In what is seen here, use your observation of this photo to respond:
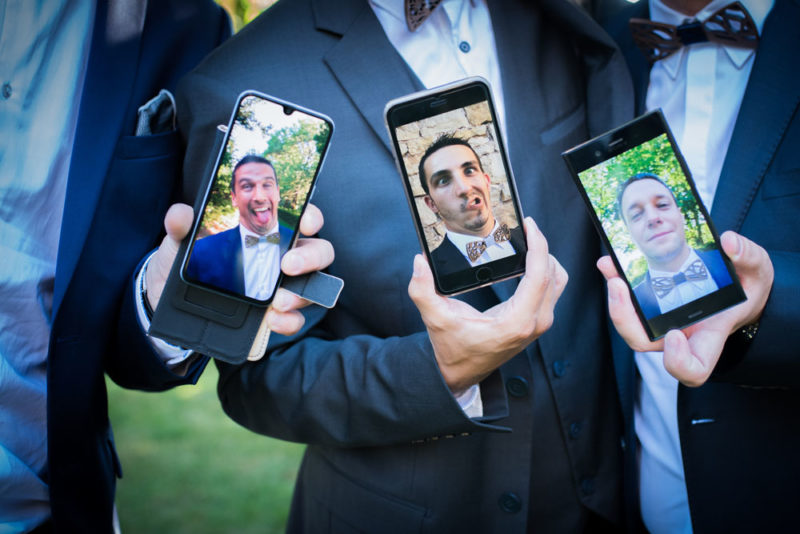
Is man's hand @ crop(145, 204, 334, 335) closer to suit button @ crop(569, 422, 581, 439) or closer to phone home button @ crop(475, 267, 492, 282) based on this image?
phone home button @ crop(475, 267, 492, 282)

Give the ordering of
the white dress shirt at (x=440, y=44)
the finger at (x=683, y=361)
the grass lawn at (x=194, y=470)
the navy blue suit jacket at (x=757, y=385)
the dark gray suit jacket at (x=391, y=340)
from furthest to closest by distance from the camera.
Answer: the grass lawn at (x=194, y=470), the white dress shirt at (x=440, y=44), the dark gray suit jacket at (x=391, y=340), the navy blue suit jacket at (x=757, y=385), the finger at (x=683, y=361)

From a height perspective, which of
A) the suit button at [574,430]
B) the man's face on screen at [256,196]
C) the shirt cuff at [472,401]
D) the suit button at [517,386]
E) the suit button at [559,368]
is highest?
the man's face on screen at [256,196]

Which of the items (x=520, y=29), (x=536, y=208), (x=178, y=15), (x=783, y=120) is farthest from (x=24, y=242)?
(x=783, y=120)

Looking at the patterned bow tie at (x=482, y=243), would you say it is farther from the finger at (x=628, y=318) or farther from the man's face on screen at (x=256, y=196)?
the man's face on screen at (x=256, y=196)

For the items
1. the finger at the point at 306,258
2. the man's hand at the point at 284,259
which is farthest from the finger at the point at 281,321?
the finger at the point at 306,258

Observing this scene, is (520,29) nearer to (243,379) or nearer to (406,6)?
(406,6)

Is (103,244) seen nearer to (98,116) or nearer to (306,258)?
(98,116)

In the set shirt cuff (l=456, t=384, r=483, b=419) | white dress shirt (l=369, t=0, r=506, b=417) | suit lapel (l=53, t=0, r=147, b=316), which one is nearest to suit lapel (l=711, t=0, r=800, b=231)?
white dress shirt (l=369, t=0, r=506, b=417)

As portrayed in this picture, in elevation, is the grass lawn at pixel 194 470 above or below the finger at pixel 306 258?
below

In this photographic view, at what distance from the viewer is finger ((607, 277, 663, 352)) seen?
1458 mm

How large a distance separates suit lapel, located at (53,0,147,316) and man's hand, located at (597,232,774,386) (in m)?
1.39

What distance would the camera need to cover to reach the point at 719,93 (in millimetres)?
1785

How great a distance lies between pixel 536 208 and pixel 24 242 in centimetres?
149

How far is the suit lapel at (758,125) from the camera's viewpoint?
1.62 metres
